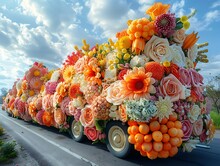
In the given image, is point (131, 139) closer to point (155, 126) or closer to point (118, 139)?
point (155, 126)

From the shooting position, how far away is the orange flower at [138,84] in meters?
3.95

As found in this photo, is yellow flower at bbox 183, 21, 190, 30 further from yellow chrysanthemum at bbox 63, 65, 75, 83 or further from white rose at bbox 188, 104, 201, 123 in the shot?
yellow chrysanthemum at bbox 63, 65, 75, 83

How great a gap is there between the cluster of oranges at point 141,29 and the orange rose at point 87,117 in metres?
2.23

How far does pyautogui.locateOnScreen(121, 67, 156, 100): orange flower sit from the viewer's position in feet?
12.9

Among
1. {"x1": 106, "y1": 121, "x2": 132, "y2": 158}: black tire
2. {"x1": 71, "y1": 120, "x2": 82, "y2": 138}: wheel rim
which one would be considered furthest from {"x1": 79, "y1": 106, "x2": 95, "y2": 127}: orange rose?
{"x1": 71, "y1": 120, "x2": 82, "y2": 138}: wheel rim

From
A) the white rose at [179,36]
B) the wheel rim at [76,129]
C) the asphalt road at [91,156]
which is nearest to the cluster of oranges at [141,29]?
the white rose at [179,36]

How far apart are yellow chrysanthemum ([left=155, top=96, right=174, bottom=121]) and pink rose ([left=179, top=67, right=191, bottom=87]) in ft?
2.22

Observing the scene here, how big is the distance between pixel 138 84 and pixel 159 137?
44.2 inches

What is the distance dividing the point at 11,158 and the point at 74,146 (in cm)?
175

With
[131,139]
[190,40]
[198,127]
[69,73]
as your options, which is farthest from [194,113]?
[69,73]

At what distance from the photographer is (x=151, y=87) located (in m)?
3.94

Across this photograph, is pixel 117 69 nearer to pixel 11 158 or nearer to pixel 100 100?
pixel 100 100

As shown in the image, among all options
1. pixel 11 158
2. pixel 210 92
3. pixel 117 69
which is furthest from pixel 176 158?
pixel 210 92

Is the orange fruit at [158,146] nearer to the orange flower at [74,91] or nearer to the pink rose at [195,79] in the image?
the pink rose at [195,79]
